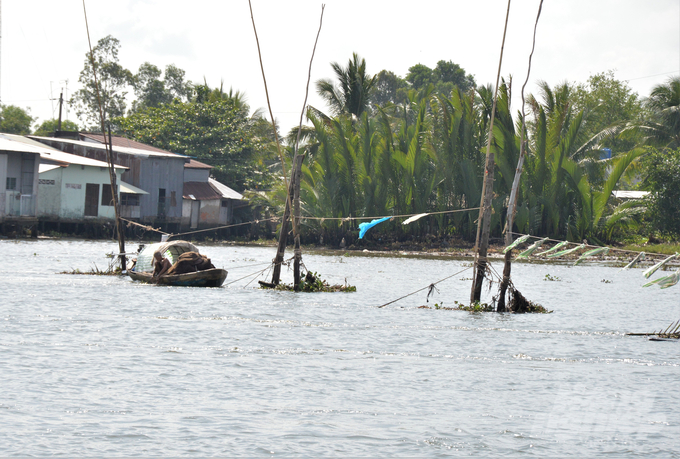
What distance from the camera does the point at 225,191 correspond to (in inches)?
1975

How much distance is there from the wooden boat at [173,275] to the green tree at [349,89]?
2472 cm

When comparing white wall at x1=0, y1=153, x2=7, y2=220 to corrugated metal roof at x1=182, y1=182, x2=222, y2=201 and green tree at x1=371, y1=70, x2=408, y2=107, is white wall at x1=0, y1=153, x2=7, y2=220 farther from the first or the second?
green tree at x1=371, y1=70, x2=408, y2=107

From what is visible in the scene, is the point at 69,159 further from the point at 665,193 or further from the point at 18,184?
the point at 665,193

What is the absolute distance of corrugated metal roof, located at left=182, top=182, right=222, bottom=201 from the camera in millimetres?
47659

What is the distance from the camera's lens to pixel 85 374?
10.3 metres

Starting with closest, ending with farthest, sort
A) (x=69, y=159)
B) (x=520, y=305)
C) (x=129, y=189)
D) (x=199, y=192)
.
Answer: (x=520, y=305)
(x=69, y=159)
(x=129, y=189)
(x=199, y=192)

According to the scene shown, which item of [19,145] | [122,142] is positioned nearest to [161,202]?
[122,142]

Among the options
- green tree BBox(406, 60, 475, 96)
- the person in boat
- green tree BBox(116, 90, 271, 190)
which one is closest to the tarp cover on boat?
the person in boat

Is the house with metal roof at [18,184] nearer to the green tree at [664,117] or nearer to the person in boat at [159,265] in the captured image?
the person in boat at [159,265]

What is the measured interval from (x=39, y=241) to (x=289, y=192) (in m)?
23.8

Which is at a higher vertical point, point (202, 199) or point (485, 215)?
point (202, 199)

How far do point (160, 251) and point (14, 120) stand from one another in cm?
5353

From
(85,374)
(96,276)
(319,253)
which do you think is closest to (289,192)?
(96,276)

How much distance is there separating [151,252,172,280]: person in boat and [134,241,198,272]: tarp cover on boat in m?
0.20
